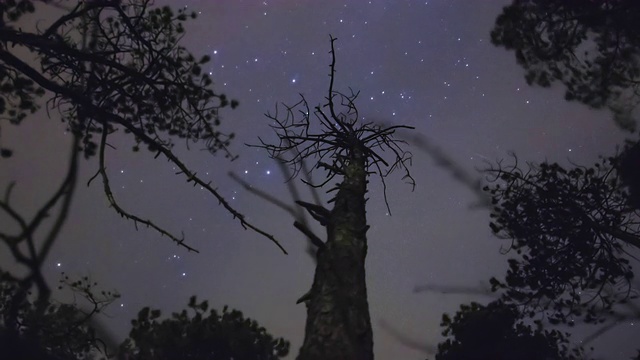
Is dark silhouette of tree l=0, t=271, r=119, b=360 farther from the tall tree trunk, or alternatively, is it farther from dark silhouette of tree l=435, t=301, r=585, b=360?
dark silhouette of tree l=435, t=301, r=585, b=360

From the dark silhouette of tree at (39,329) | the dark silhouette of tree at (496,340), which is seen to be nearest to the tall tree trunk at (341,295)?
the dark silhouette of tree at (39,329)

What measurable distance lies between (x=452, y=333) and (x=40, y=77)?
35.2 feet

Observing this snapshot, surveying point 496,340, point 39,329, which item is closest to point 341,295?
point 39,329

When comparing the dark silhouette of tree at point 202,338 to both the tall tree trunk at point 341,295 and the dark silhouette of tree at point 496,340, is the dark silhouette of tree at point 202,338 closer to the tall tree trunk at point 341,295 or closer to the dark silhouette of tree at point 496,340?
the dark silhouette of tree at point 496,340

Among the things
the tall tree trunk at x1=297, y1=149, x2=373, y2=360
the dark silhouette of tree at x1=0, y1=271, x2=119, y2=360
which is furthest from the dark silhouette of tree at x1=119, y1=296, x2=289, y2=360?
the tall tree trunk at x1=297, y1=149, x2=373, y2=360

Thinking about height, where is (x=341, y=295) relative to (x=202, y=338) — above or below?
below

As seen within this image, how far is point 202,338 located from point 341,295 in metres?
9.30

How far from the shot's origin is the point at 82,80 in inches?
219

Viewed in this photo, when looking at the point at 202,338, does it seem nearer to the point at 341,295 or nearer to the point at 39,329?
the point at 39,329

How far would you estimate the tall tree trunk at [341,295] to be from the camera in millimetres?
3148

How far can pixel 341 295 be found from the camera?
3510 millimetres

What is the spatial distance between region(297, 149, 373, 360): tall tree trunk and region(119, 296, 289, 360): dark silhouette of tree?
27.0ft

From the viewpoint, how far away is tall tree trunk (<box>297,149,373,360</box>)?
3.15 meters

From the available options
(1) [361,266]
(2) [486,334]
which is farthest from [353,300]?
(2) [486,334]
